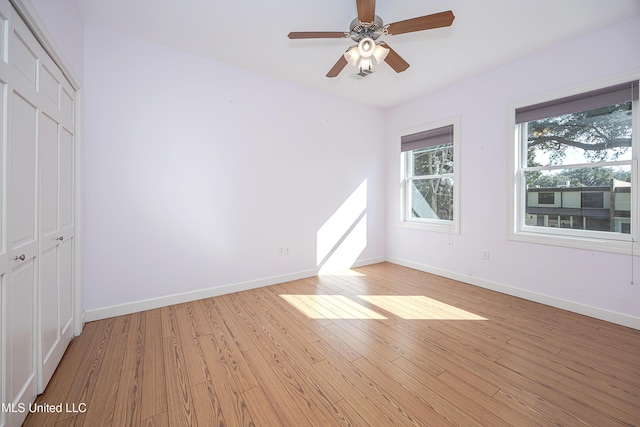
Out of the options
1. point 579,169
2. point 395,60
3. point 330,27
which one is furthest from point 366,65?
point 579,169

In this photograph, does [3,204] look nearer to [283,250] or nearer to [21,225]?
[21,225]

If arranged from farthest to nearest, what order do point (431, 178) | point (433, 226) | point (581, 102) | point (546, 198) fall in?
point (431, 178), point (433, 226), point (546, 198), point (581, 102)

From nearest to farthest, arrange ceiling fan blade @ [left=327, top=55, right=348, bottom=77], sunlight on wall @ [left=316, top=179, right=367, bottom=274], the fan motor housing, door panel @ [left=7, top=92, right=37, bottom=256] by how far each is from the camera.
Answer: door panel @ [left=7, top=92, right=37, bottom=256]
the fan motor housing
ceiling fan blade @ [left=327, top=55, right=348, bottom=77]
sunlight on wall @ [left=316, top=179, right=367, bottom=274]

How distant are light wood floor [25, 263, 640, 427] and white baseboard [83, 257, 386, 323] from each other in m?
0.08

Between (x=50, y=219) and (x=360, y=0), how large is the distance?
2635 millimetres

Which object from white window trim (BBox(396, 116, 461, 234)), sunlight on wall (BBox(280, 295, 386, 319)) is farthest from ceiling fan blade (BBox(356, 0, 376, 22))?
sunlight on wall (BBox(280, 295, 386, 319))

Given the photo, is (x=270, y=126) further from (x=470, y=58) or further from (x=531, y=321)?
(x=531, y=321)

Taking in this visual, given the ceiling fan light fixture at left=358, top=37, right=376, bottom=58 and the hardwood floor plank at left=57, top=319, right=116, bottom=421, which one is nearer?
the hardwood floor plank at left=57, top=319, right=116, bottom=421

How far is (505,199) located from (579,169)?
752mm

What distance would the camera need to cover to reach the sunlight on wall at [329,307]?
110 inches

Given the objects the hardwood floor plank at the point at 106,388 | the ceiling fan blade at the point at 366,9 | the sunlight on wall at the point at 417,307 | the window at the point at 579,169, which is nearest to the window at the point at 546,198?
the window at the point at 579,169

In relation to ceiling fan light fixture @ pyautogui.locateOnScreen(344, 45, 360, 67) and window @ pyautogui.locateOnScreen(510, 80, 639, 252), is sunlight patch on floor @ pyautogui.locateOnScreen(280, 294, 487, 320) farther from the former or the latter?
ceiling fan light fixture @ pyautogui.locateOnScreen(344, 45, 360, 67)

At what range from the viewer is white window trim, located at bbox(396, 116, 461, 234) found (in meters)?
3.96

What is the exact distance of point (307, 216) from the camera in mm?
4094
